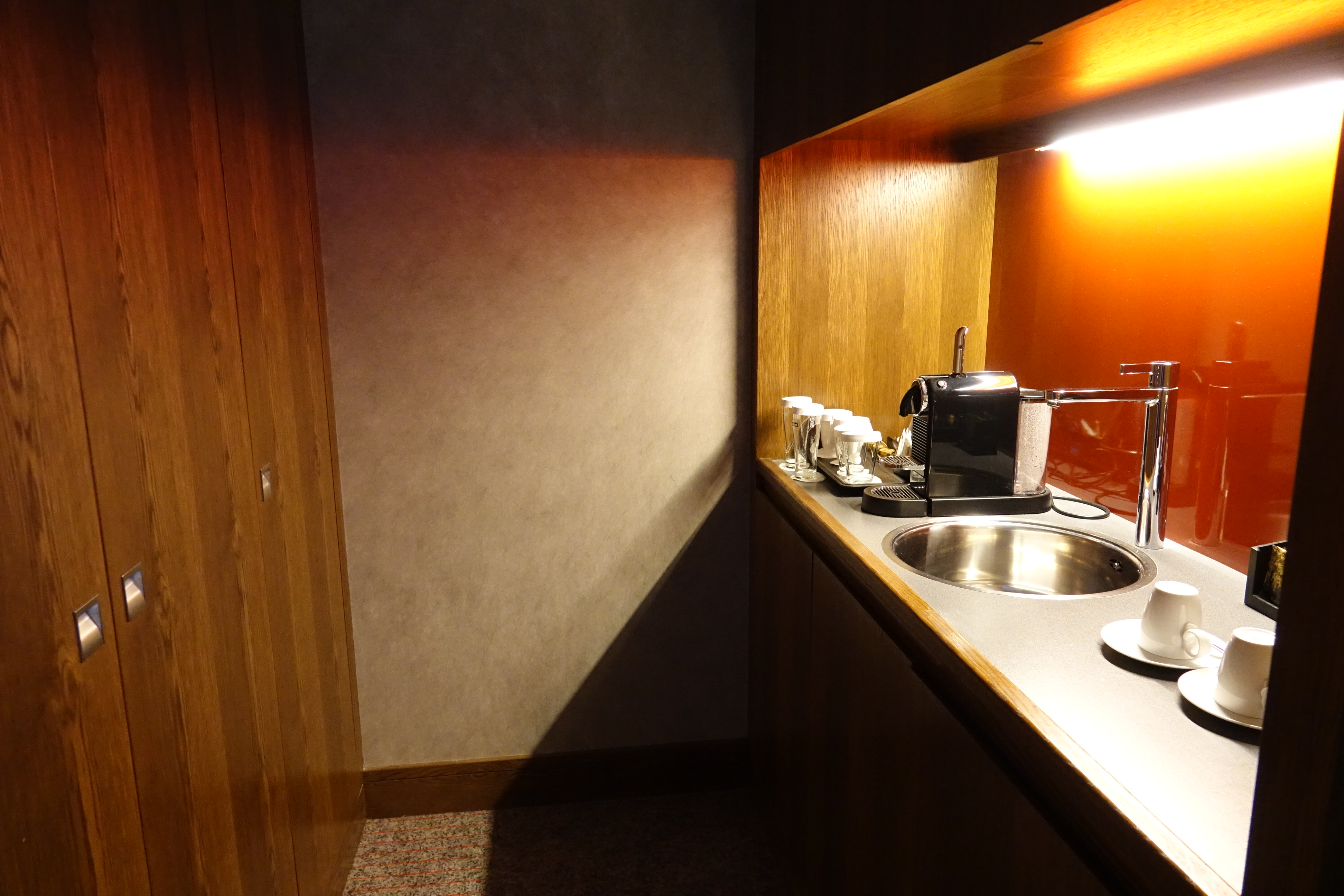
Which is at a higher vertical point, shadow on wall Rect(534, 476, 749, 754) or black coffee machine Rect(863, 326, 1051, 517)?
black coffee machine Rect(863, 326, 1051, 517)

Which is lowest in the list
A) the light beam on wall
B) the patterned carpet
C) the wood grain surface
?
the patterned carpet

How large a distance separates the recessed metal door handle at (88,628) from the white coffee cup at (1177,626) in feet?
4.14

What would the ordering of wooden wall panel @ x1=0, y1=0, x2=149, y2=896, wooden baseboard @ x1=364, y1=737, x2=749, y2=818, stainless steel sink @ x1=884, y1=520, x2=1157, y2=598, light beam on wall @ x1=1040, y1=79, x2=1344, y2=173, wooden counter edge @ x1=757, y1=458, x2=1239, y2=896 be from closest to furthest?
wooden counter edge @ x1=757, y1=458, x2=1239, y2=896, wooden wall panel @ x1=0, y1=0, x2=149, y2=896, light beam on wall @ x1=1040, y1=79, x2=1344, y2=173, stainless steel sink @ x1=884, y1=520, x2=1157, y2=598, wooden baseboard @ x1=364, y1=737, x2=749, y2=818

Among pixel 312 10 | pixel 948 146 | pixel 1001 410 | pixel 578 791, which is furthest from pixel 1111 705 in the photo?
pixel 312 10

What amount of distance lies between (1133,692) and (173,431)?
1324mm

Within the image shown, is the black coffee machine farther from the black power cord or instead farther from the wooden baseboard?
the wooden baseboard

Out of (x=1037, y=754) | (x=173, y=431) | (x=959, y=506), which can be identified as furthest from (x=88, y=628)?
(x=959, y=506)

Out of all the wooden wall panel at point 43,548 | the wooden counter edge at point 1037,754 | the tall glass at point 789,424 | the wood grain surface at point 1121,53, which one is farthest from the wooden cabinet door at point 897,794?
the wooden wall panel at point 43,548

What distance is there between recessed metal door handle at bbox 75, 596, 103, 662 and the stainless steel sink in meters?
1.18

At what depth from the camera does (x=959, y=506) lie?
1.77 meters

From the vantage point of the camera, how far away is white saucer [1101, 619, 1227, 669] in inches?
42.8

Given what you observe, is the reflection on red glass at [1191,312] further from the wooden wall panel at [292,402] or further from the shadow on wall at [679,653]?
the wooden wall panel at [292,402]

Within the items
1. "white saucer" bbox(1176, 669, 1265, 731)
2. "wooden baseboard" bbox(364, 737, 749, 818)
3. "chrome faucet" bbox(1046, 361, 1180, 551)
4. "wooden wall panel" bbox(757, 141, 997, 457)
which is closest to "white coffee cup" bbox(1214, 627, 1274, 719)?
"white saucer" bbox(1176, 669, 1265, 731)

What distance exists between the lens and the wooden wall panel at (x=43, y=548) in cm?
91
